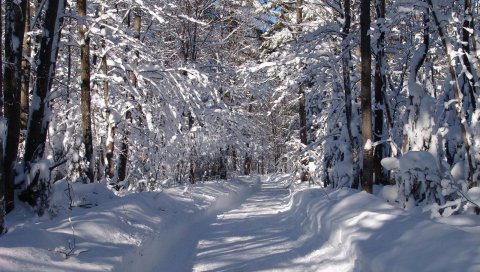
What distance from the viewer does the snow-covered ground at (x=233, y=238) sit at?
4590mm

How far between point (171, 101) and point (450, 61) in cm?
704

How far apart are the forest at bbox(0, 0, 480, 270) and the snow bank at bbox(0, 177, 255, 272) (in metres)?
0.33

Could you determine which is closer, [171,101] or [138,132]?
[171,101]

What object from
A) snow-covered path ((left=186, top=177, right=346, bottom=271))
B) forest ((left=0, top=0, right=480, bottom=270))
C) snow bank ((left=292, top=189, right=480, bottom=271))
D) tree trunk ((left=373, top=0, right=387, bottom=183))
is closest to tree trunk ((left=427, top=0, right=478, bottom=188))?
forest ((left=0, top=0, right=480, bottom=270))

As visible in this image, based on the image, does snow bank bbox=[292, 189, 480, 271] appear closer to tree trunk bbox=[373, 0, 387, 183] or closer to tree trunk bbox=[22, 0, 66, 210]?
tree trunk bbox=[373, 0, 387, 183]

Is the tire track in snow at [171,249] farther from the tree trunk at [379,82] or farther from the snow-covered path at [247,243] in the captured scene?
the tree trunk at [379,82]

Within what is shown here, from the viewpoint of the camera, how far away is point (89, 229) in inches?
256

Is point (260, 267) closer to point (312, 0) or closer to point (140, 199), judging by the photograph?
point (140, 199)

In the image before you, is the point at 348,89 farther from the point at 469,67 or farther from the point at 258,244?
the point at 258,244

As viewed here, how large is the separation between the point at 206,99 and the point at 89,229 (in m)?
13.1

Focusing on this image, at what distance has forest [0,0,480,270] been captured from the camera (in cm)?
750

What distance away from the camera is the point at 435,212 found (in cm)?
595

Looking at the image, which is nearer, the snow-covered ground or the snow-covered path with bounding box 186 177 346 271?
the snow-covered ground

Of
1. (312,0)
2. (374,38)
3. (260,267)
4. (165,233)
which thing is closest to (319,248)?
(260,267)
